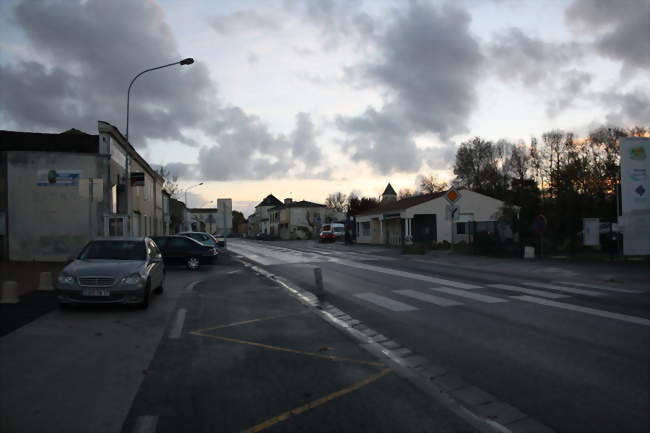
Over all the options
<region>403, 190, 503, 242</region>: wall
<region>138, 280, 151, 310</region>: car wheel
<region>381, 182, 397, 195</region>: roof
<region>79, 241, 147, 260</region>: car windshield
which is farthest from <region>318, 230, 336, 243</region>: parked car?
<region>138, 280, 151, 310</region>: car wheel

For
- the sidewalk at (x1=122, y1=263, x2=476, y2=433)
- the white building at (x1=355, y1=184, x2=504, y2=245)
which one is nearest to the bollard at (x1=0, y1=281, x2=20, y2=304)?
the sidewalk at (x1=122, y1=263, x2=476, y2=433)

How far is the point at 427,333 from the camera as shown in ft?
26.3

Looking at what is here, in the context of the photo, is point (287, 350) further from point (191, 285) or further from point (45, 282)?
point (191, 285)

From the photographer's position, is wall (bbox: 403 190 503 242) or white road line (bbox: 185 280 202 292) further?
wall (bbox: 403 190 503 242)

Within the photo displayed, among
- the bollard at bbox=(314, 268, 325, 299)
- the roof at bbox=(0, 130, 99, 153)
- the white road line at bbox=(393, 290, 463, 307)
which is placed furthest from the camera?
the roof at bbox=(0, 130, 99, 153)

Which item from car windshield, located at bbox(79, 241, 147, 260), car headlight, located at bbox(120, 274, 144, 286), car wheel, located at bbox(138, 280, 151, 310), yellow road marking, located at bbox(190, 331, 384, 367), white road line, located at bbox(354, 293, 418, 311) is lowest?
white road line, located at bbox(354, 293, 418, 311)

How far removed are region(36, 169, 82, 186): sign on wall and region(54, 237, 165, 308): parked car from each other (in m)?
14.0

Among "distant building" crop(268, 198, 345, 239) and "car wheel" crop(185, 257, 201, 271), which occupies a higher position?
"distant building" crop(268, 198, 345, 239)

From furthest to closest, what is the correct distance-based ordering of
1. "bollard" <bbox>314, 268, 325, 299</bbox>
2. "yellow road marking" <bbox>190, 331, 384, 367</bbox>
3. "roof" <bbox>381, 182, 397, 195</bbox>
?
1. "roof" <bbox>381, 182, 397, 195</bbox>
2. "bollard" <bbox>314, 268, 325, 299</bbox>
3. "yellow road marking" <bbox>190, 331, 384, 367</bbox>

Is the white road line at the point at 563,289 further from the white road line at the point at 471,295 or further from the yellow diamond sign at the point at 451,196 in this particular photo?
the yellow diamond sign at the point at 451,196

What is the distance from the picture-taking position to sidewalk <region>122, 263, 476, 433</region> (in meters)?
4.30

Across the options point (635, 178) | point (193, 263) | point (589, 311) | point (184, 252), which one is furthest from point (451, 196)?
point (589, 311)

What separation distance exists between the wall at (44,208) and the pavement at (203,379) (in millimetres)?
15998

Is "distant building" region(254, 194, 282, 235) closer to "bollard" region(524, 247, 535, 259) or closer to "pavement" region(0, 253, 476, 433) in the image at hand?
"bollard" region(524, 247, 535, 259)
